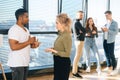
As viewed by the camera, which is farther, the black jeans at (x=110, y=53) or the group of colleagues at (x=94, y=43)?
the black jeans at (x=110, y=53)

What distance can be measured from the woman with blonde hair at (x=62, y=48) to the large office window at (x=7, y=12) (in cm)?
196

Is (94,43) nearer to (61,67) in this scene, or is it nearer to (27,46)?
(61,67)

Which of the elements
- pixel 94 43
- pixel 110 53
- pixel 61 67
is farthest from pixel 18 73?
pixel 110 53

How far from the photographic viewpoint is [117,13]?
7.32 meters

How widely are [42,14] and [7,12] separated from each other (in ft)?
3.32

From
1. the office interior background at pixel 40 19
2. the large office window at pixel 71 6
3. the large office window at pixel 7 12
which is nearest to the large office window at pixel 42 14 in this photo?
the office interior background at pixel 40 19

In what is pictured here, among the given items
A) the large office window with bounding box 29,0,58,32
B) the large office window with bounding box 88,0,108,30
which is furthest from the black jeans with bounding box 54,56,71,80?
the large office window with bounding box 88,0,108,30

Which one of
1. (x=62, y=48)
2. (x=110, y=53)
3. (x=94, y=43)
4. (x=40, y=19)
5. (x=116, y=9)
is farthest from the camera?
(x=116, y=9)

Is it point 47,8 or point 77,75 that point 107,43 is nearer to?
point 77,75

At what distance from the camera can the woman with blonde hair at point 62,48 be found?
313 centimetres

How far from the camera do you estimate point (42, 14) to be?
563 centimetres

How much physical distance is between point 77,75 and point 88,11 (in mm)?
2015

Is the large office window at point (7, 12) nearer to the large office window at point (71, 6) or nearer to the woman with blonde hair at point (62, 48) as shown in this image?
the large office window at point (71, 6)

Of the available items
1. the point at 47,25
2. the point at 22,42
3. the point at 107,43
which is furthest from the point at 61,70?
the point at 107,43
